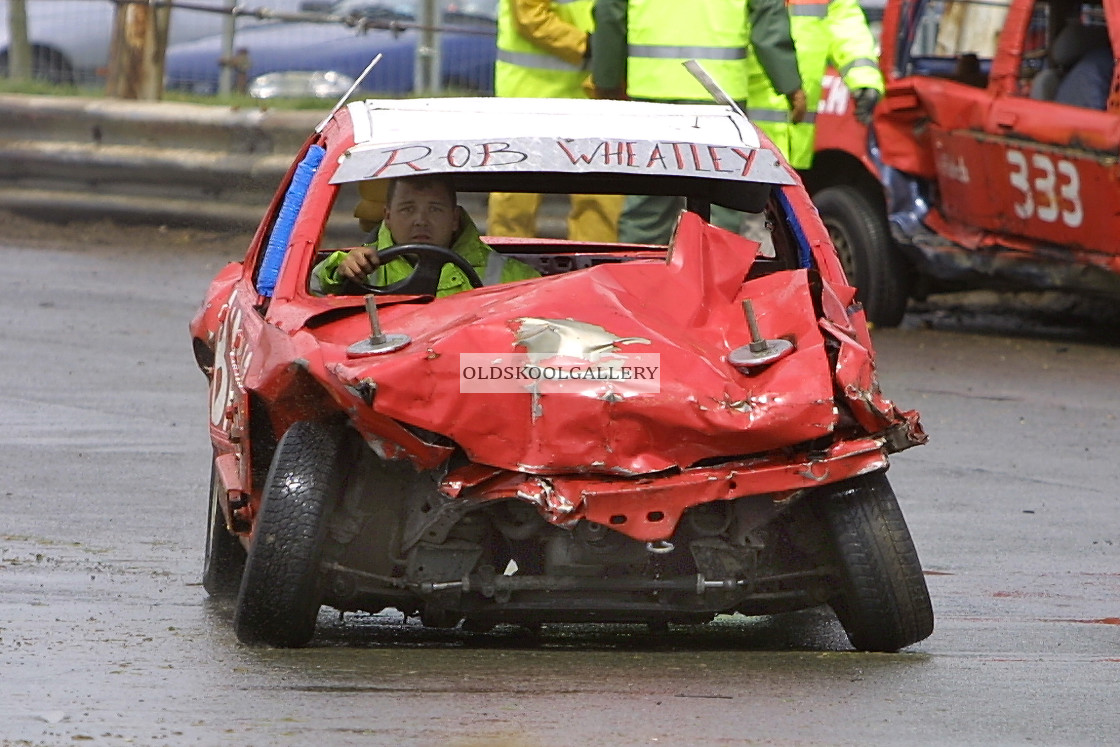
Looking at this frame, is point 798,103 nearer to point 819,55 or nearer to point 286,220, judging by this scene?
point 819,55

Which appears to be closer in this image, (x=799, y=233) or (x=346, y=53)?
(x=799, y=233)

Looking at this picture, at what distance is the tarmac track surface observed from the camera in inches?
173

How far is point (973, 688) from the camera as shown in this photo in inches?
192

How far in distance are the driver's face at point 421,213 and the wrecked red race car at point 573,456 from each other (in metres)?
0.52

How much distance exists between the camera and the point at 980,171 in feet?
36.6

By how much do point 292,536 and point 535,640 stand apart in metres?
0.84

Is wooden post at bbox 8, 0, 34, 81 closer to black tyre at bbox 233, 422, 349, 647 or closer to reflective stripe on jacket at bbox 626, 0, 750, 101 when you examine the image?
reflective stripe on jacket at bbox 626, 0, 750, 101

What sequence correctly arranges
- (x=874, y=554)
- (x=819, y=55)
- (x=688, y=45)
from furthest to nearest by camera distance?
(x=819, y=55), (x=688, y=45), (x=874, y=554)

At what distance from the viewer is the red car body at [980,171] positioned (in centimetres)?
1061

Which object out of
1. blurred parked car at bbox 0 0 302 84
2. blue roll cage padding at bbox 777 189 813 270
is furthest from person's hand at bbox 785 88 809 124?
blurred parked car at bbox 0 0 302 84

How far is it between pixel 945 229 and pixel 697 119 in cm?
569

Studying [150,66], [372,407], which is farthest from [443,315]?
[150,66]

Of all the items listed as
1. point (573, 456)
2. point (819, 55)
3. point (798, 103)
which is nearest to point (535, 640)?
point (573, 456)

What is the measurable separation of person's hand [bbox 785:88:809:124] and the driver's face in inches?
191
